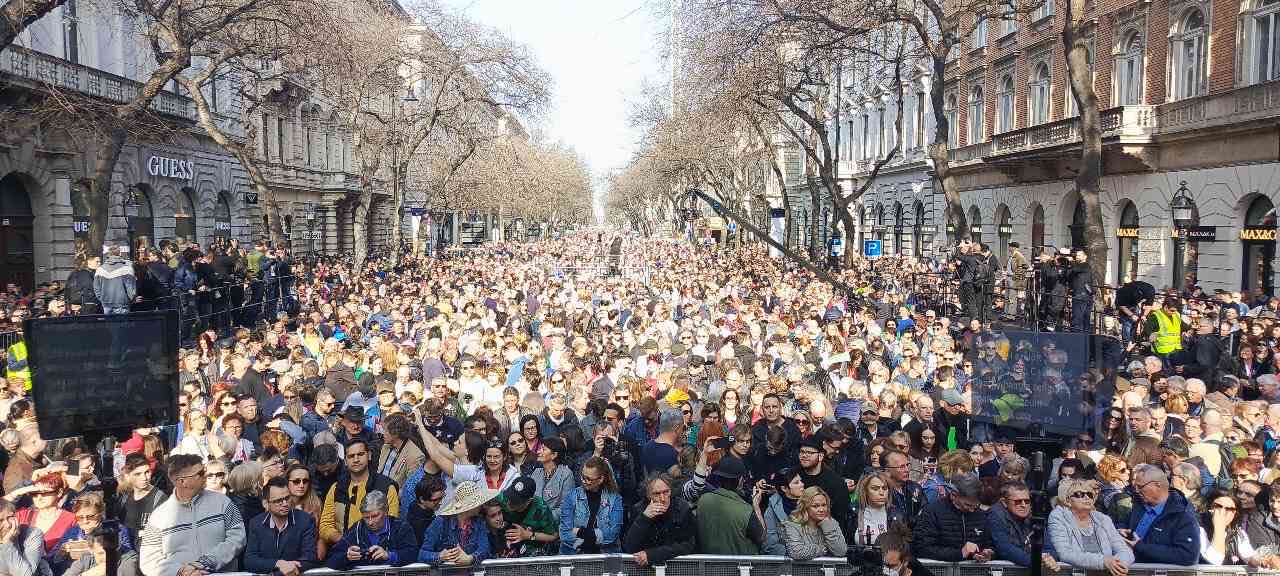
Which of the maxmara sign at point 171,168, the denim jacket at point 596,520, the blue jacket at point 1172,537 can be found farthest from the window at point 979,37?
the denim jacket at point 596,520

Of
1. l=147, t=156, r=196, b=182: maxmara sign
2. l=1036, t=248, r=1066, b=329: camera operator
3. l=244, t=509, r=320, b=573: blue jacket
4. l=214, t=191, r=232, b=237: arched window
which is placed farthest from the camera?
l=214, t=191, r=232, b=237: arched window

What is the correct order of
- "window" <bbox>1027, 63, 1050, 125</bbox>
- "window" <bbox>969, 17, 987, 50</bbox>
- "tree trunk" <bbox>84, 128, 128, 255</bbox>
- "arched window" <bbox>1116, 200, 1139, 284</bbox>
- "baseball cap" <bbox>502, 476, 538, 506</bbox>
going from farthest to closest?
"window" <bbox>969, 17, 987, 50</bbox> → "window" <bbox>1027, 63, 1050, 125</bbox> → "arched window" <bbox>1116, 200, 1139, 284</bbox> → "tree trunk" <bbox>84, 128, 128, 255</bbox> → "baseball cap" <bbox>502, 476, 538, 506</bbox>

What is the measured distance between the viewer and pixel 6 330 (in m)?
13.3

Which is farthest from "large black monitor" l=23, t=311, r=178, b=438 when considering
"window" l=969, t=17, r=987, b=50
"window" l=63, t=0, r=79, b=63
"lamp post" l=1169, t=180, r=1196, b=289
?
"window" l=969, t=17, r=987, b=50

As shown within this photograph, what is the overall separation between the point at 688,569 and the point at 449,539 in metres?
1.44

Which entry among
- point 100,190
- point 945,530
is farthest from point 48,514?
point 100,190

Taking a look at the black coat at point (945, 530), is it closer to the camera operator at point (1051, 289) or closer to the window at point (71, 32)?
the camera operator at point (1051, 289)

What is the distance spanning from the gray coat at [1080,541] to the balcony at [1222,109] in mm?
17592

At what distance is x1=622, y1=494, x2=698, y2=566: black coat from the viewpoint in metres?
6.00

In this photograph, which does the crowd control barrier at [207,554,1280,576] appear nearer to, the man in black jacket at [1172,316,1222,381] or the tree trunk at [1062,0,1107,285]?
the man in black jacket at [1172,316,1222,381]

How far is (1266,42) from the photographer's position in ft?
70.1

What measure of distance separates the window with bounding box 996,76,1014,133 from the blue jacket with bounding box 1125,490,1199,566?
2914cm

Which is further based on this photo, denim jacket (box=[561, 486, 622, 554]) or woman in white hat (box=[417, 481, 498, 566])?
denim jacket (box=[561, 486, 622, 554])

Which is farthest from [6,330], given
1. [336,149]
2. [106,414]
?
[336,149]
